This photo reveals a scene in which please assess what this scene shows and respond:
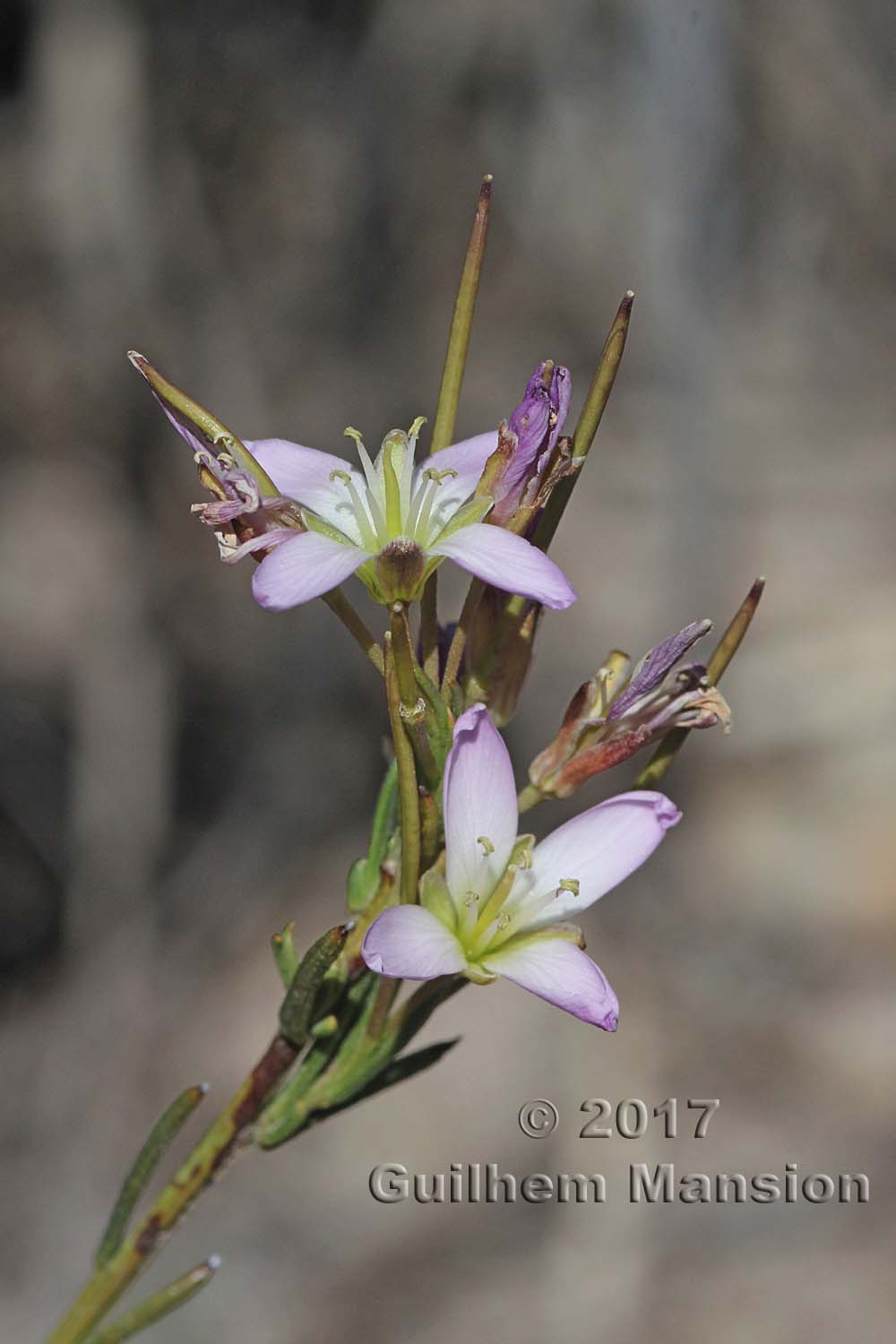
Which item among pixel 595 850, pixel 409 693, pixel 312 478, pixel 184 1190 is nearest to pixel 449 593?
pixel 312 478

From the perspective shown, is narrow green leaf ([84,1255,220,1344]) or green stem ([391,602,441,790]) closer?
green stem ([391,602,441,790])

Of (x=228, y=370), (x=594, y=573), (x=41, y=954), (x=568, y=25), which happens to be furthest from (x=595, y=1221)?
(x=568, y=25)

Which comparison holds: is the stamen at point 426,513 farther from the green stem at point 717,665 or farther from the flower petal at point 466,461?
the green stem at point 717,665

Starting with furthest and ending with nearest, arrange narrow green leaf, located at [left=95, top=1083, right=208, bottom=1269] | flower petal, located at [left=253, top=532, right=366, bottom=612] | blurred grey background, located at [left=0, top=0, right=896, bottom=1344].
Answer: blurred grey background, located at [left=0, top=0, right=896, bottom=1344]
narrow green leaf, located at [left=95, top=1083, right=208, bottom=1269]
flower petal, located at [left=253, top=532, right=366, bottom=612]

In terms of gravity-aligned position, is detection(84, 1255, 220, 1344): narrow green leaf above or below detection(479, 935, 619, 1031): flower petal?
below

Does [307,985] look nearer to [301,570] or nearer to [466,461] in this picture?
[301,570]

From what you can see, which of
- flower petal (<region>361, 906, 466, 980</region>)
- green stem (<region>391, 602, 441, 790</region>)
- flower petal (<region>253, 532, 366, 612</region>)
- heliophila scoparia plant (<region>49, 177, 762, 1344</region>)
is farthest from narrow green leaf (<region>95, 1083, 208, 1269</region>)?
flower petal (<region>253, 532, 366, 612</region>)

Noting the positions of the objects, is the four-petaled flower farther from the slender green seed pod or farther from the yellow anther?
the slender green seed pod
